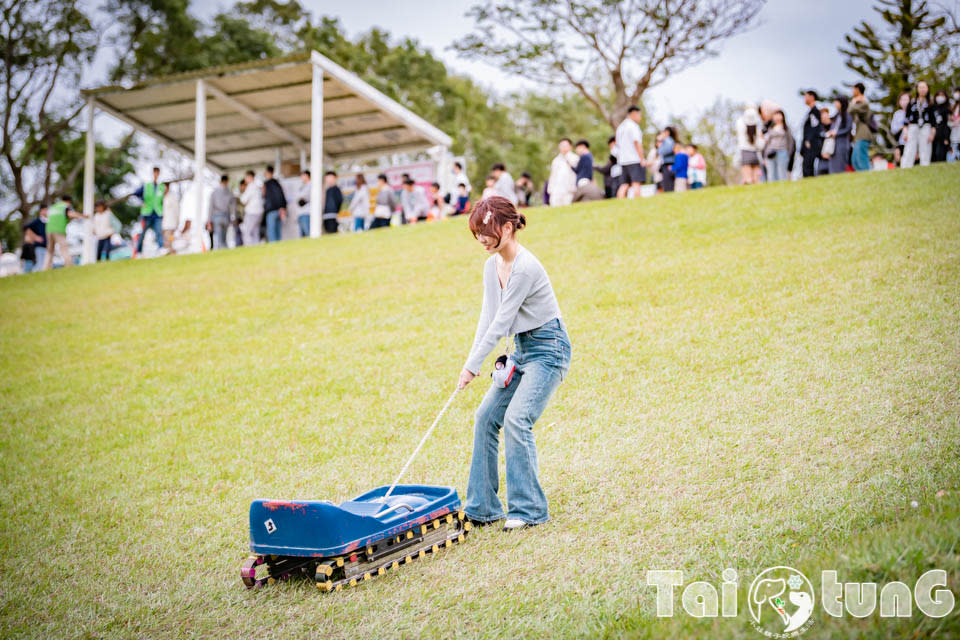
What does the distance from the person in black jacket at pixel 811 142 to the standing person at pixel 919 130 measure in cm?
191

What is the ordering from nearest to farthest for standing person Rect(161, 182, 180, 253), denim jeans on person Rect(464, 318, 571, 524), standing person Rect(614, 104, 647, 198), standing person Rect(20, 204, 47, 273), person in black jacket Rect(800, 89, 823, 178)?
denim jeans on person Rect(464, 318, 571, 524) → person in black jacket Rect(800, 89, 823, 178) → standing person Rect(614, 104, 647, 198) → standing person Rect(161, 182, 180, 253) → standing person Rect(20, 204, 47, 273)

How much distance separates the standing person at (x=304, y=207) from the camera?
22.4m

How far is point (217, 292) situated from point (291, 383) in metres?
6.53

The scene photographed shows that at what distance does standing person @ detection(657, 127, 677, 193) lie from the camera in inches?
728

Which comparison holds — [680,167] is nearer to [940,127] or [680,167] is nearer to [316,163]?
[940,127]

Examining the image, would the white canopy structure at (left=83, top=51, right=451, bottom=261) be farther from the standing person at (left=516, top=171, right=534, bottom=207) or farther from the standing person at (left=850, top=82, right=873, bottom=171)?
the standing person at (left=850, top=82, right=873, bottom=171)

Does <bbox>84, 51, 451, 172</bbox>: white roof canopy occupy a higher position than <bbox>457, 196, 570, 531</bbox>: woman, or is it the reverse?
<bbox>84, 51, 451, 172</bbox>: white roof canopy

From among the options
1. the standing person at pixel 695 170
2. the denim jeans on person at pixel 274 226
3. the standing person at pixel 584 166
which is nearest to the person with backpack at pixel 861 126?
the standing person at pixel 695 170

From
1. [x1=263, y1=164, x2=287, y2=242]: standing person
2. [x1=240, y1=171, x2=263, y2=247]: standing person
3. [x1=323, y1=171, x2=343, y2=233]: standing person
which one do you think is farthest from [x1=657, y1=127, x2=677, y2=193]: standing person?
[x1=240, y1=171, x2=263, y2=247]: standing person

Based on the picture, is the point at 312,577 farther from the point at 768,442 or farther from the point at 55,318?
the point at 55,318

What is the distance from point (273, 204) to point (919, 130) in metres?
15.8

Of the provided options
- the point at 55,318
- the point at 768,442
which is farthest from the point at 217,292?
the point at 768,442

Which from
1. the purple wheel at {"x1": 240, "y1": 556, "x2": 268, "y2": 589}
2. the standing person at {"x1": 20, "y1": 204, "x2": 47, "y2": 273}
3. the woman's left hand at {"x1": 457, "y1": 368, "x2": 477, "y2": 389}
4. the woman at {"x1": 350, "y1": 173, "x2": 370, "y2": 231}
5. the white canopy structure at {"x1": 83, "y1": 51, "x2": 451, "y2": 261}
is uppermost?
the white canopy structure at {"x1": 83, "y1": 51, "x2": 451, "y2": 261}

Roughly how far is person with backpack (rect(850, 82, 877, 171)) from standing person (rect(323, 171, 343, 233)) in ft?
41.8
